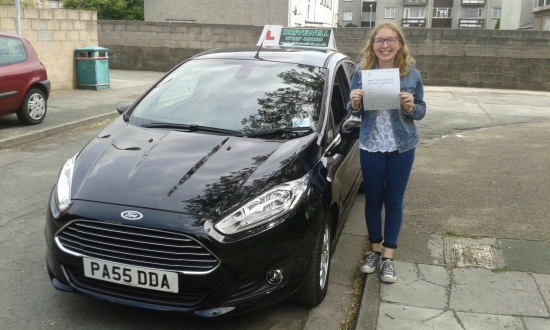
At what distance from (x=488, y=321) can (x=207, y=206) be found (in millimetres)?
1916

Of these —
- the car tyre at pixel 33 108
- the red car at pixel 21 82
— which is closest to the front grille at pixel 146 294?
the red car at pixel 21 82

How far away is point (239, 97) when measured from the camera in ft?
14.9

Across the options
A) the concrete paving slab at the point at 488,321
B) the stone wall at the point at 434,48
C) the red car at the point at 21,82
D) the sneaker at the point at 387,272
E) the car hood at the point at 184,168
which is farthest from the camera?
the stone wall at the point at 434,48

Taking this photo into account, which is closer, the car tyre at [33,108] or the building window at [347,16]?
the car tyre at [33,108]

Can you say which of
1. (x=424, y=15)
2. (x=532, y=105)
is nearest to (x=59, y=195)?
(x=532, y=105)

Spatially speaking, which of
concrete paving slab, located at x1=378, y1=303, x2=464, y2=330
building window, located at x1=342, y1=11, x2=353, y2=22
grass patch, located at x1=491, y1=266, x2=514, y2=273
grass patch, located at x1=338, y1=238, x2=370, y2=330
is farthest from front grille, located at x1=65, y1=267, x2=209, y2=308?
building window, located at x1=342, y1=11, x2=353, y2=22

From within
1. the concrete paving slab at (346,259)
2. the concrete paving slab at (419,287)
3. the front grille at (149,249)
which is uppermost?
the front grille at (149,249)

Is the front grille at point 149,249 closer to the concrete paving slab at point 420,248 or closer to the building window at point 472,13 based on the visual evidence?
the concrete paving slab at point 420,248

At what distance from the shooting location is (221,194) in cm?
337

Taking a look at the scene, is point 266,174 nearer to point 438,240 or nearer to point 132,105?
point 132,105

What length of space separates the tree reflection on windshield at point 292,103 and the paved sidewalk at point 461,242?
1.21m

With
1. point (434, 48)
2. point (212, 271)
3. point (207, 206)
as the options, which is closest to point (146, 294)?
point (212, 271)

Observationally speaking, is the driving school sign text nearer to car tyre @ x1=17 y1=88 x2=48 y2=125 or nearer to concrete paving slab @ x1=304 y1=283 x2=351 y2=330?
car tyre @ x1=17 y1=88 x2=48 y2=125

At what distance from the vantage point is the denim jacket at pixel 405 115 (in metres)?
3.97
